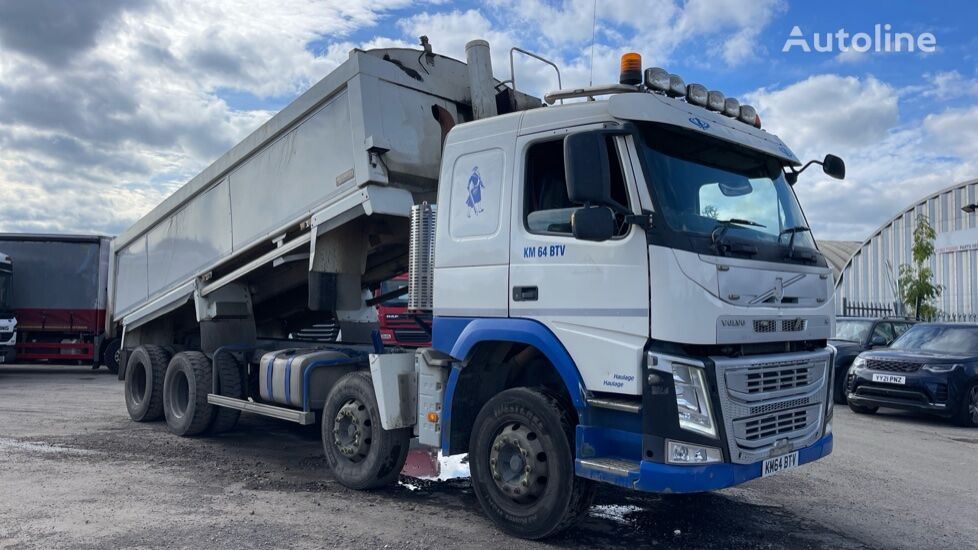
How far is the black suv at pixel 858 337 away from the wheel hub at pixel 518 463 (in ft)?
34.0

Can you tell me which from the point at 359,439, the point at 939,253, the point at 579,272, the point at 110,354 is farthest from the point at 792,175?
the point at 939,253

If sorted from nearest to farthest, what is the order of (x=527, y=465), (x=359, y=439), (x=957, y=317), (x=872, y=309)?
(x=527, y=465)
(x=359, y=439)
(x=957, y=317)
(x=872, y=309)

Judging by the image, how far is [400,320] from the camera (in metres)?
9.09

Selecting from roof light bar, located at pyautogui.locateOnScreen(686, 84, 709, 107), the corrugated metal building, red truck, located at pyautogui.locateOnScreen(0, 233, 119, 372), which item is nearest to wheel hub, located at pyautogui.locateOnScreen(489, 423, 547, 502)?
roof light bar, located at pyautogui.locateOnScreen(686, 84, 709, 107)

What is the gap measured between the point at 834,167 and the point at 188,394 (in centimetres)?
710

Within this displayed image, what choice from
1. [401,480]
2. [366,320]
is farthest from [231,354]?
[401,480]

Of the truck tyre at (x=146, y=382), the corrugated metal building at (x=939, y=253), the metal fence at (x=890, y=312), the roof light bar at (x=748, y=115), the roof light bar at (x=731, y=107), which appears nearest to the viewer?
the roof light bar at (x=731, y=107)

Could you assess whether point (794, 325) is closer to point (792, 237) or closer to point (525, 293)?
point (792, 237)

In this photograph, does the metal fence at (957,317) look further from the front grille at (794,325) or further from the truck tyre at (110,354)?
the truck tyre at (110,354)

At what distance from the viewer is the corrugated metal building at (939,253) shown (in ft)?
91.2

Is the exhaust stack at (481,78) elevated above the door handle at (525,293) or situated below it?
above

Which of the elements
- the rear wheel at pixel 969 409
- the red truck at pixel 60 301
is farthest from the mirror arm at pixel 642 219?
the red truck at pixel 60 301

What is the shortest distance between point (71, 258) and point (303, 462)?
1288 cm

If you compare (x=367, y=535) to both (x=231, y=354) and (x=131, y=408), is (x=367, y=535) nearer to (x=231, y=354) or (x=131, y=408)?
(x=231, y=354)
